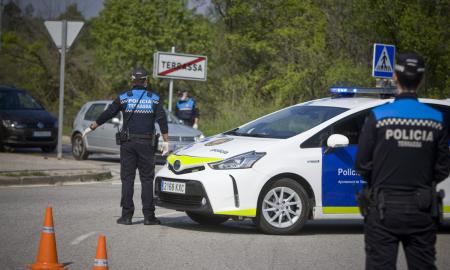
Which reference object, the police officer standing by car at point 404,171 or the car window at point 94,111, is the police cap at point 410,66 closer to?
the police officer standing by car at point 404,171

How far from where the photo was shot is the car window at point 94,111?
22.8 metres

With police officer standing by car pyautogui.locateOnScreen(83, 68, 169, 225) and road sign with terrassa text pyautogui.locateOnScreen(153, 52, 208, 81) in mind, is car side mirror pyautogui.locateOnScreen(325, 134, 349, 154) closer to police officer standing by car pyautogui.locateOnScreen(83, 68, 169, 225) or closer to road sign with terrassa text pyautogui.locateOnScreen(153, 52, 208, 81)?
police officer standing by car pyautogui.locateOnScreen(83, 68, 169, 225)

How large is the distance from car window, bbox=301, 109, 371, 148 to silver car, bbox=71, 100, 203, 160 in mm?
10329

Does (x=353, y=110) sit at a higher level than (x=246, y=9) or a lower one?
lower

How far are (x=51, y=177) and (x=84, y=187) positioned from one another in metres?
0.82

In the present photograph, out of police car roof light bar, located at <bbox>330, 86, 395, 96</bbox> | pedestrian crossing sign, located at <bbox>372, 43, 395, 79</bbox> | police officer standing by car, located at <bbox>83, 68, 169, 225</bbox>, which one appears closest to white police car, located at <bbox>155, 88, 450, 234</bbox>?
police officer standing by car, located at <bbox>83, 68, 169, 225</bbox>

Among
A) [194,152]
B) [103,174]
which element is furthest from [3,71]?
[194,152]

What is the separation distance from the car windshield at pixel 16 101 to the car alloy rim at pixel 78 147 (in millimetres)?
2234

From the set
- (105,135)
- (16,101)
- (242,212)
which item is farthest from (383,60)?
(16,101)

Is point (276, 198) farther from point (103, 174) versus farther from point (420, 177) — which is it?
point (103, 174)

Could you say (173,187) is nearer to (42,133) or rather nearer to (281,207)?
(281,207)

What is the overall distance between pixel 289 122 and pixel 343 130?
2.41 ft

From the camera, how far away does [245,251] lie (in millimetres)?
8984

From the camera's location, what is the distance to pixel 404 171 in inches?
207
